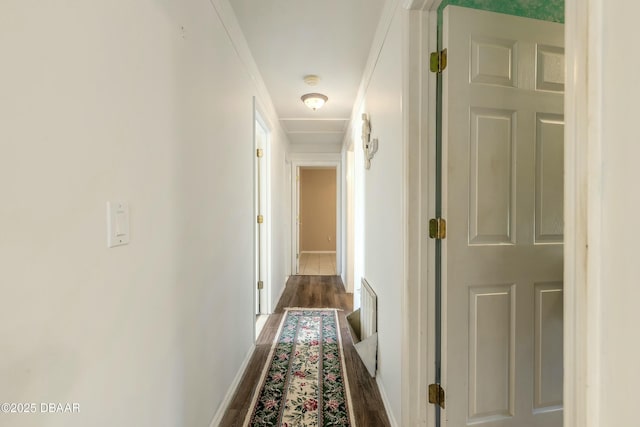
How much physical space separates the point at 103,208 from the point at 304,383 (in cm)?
171

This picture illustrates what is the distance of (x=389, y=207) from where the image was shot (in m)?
1.61

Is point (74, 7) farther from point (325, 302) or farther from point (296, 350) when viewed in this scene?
point (325, 302)

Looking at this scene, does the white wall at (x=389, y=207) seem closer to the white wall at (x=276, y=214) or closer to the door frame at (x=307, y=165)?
the white wall at (x=276, y=214)

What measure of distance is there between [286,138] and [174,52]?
330 cm

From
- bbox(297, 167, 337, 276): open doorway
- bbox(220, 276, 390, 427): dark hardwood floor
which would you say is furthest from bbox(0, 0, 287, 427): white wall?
bbox(297, 167, 337, 276): open doorway

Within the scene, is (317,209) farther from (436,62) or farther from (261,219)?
(436,62)

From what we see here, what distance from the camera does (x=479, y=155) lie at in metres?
1.21

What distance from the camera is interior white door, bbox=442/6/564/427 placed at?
3.94ft

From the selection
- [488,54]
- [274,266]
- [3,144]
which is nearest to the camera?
[3,144]

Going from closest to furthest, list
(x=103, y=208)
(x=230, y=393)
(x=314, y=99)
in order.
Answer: (x=103, y=208), (x=230, y=393), (x=314, y=99)

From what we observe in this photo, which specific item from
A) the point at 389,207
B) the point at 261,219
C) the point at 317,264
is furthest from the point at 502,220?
the point at 317,264

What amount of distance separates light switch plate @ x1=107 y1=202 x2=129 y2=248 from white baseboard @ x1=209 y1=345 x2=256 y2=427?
1.18 m

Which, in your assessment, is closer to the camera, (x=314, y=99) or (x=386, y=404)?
(x=386, y=404)

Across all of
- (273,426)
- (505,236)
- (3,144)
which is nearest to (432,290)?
(505,236)
